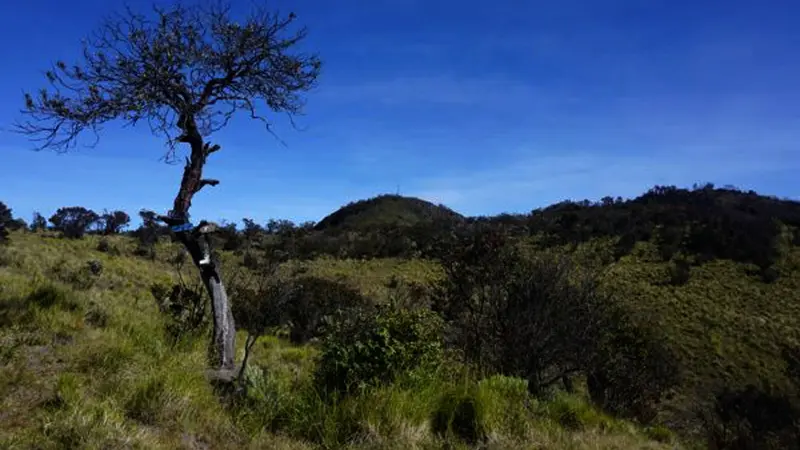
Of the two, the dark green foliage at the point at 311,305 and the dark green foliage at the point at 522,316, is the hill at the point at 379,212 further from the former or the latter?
the dark green foliage at the point at 522,316

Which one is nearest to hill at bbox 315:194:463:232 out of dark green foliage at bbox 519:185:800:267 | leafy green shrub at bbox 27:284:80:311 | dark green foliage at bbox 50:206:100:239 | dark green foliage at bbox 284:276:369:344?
dark green foliage at bbox 519:185:800:267

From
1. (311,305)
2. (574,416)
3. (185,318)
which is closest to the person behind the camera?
(574,416)

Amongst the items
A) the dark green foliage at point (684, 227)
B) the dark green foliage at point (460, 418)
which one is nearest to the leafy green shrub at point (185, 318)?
the dark green foliage at point (460, 418)

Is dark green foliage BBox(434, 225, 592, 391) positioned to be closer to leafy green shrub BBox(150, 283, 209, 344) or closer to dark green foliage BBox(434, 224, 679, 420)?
dark green foliage BBox(434, 224, 679, 420)

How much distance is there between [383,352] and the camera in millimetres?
6617

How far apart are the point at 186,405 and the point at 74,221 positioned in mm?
47154

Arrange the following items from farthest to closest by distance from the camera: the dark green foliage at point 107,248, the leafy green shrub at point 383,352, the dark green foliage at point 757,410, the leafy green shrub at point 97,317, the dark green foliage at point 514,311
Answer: the dark green foliage at point 107,248, the dark green foliage at point 757,410, the dark green foliage at point 514,311, the leafy green shrub at point 97,317, the leafy green shrub at point 383,352

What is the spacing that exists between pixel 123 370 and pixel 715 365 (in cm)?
3403

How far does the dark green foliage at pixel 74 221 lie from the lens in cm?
4266

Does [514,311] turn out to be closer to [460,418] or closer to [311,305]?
[460,418]

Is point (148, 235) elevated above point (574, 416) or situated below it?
above

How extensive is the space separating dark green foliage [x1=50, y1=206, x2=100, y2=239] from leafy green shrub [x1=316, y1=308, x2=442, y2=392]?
40659 millimetres

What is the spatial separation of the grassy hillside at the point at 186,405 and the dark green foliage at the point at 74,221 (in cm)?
3879

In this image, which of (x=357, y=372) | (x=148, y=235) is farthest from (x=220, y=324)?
(x=148, y=235)
